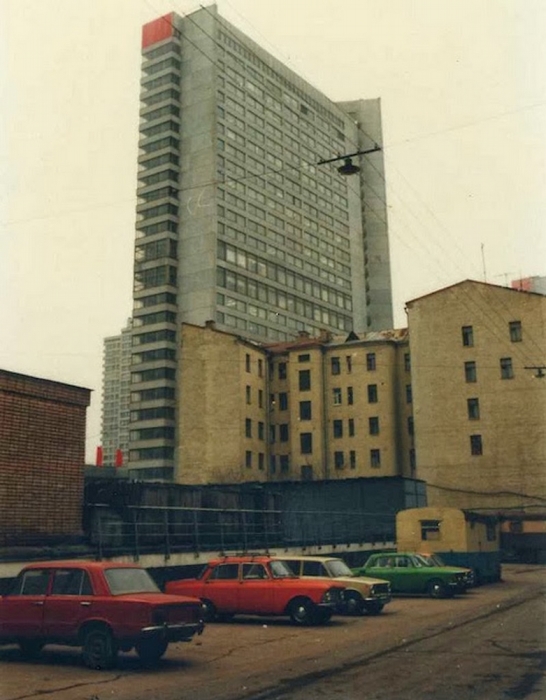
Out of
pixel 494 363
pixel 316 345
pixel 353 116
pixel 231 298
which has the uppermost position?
pixel 353 116

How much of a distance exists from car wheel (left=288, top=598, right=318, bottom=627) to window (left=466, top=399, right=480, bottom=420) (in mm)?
49609

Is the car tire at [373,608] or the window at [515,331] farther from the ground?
the window at [515,331]

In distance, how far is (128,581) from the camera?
12484 mm

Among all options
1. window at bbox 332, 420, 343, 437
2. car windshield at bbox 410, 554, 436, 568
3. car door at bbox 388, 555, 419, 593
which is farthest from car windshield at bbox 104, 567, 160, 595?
window at bbox 332, 420, 343, 437

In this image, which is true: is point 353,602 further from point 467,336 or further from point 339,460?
point 339,460

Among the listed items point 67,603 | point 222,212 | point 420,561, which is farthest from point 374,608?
point 222,212

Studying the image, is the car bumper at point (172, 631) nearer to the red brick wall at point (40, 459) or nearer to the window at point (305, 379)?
the red brick wall at point (40, 459)

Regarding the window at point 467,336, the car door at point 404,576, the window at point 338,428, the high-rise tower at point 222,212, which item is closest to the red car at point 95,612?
the car door at point 404,576

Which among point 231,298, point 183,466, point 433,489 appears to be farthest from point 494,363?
point 231,298

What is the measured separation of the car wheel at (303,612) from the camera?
667 inches

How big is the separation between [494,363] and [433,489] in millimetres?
11789

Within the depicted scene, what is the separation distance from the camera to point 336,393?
79500mm

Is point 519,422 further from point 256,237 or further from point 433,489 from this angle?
point 256,237

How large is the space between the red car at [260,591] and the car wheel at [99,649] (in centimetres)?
553
